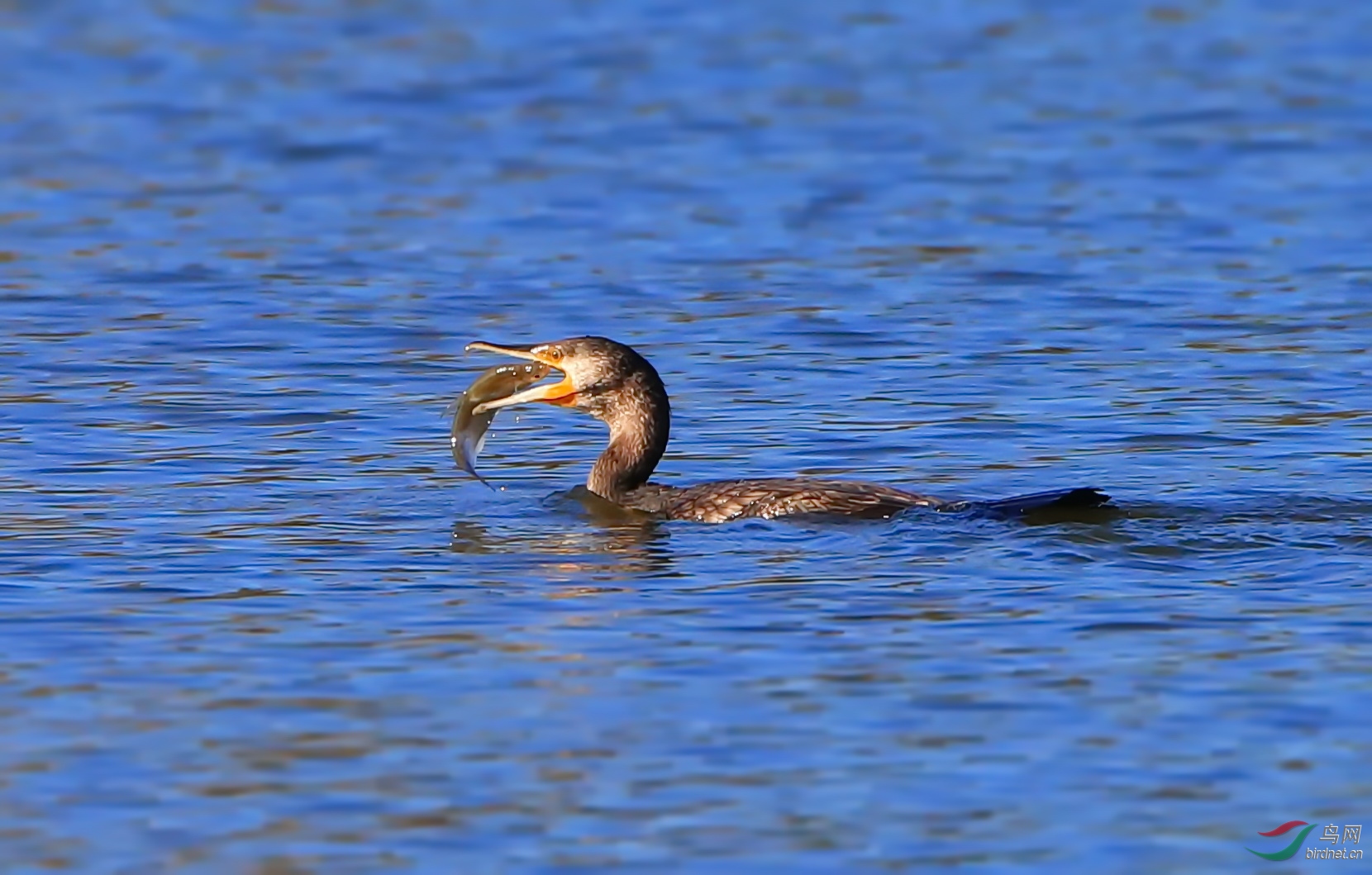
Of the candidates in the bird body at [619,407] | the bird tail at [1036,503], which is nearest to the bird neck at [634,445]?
the bird body at [619,407]

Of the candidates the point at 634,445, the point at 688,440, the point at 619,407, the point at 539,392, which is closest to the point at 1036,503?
the point at 634,445

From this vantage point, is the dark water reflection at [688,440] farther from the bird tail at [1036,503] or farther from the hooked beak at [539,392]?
the hooked beak at [539,392]

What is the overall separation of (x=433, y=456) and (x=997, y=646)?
15.3 ft

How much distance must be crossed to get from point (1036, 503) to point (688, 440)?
3254 mm

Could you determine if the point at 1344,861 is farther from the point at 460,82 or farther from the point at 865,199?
the point at 460,82

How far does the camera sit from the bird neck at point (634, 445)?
1239 cm

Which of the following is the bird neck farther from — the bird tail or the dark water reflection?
the bird tail

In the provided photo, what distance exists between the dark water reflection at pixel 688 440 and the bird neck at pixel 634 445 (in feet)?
0.80

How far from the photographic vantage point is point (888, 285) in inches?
689

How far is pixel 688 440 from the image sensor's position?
45.0ft

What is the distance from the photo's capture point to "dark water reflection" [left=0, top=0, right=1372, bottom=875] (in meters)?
7.79

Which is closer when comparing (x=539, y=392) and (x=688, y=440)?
(x=539, y=392)

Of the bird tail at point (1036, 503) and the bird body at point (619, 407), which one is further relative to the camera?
the bird body at point (619, 407)

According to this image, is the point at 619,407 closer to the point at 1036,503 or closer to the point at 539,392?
the point at 539,392
